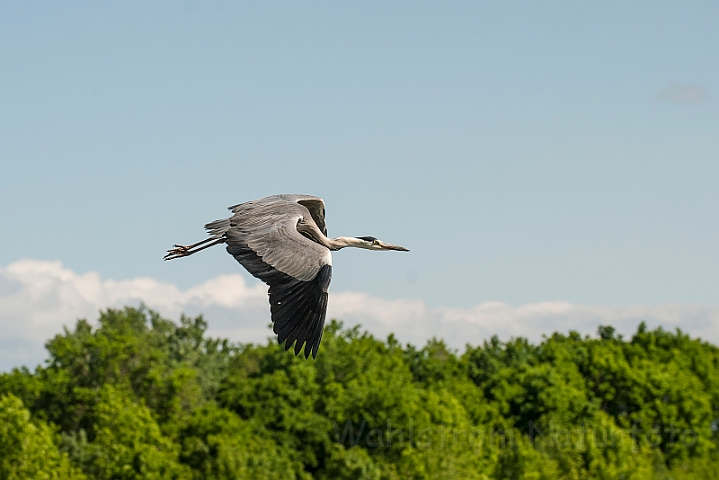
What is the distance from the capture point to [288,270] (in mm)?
16188

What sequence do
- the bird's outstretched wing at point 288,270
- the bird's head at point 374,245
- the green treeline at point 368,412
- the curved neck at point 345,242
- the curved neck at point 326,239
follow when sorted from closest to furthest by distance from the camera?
the bird's outstretched wing at point 288,270 < the curved neck at point 326,239 < the curved neck at point 345,242 < the bird's head at point 374,245 < the green treeline at point 368,412

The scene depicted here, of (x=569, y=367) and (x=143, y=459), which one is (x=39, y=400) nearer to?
(x=143, y=459)

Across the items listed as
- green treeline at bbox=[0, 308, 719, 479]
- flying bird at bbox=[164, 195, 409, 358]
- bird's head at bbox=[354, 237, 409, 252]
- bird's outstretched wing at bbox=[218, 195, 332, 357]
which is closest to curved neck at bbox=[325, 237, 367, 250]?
bird's head at bbox=[354, 237, 409, 252]

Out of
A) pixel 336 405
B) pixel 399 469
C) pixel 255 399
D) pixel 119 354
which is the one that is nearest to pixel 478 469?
pixel 399 469

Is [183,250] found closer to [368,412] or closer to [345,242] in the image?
[345,242]

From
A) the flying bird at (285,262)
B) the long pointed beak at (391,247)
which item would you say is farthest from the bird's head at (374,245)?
the flying bird at (285,262)

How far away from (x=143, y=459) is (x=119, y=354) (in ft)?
43.2

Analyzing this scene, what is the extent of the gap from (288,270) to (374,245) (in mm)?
5566

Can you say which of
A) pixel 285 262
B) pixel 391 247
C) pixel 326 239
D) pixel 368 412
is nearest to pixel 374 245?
pixel 391 247

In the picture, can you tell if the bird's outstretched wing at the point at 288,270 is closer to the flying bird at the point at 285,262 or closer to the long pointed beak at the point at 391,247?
the flying bird at the point at 285,262

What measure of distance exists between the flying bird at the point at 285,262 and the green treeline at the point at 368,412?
49.3 meters

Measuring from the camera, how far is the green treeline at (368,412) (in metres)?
69.9

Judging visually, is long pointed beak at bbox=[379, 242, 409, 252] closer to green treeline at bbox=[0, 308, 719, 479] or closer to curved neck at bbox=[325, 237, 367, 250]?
curved neck at bbox=[325, 237, 367, 250]

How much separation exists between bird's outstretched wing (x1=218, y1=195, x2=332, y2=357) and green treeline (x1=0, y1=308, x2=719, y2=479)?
4999cm
